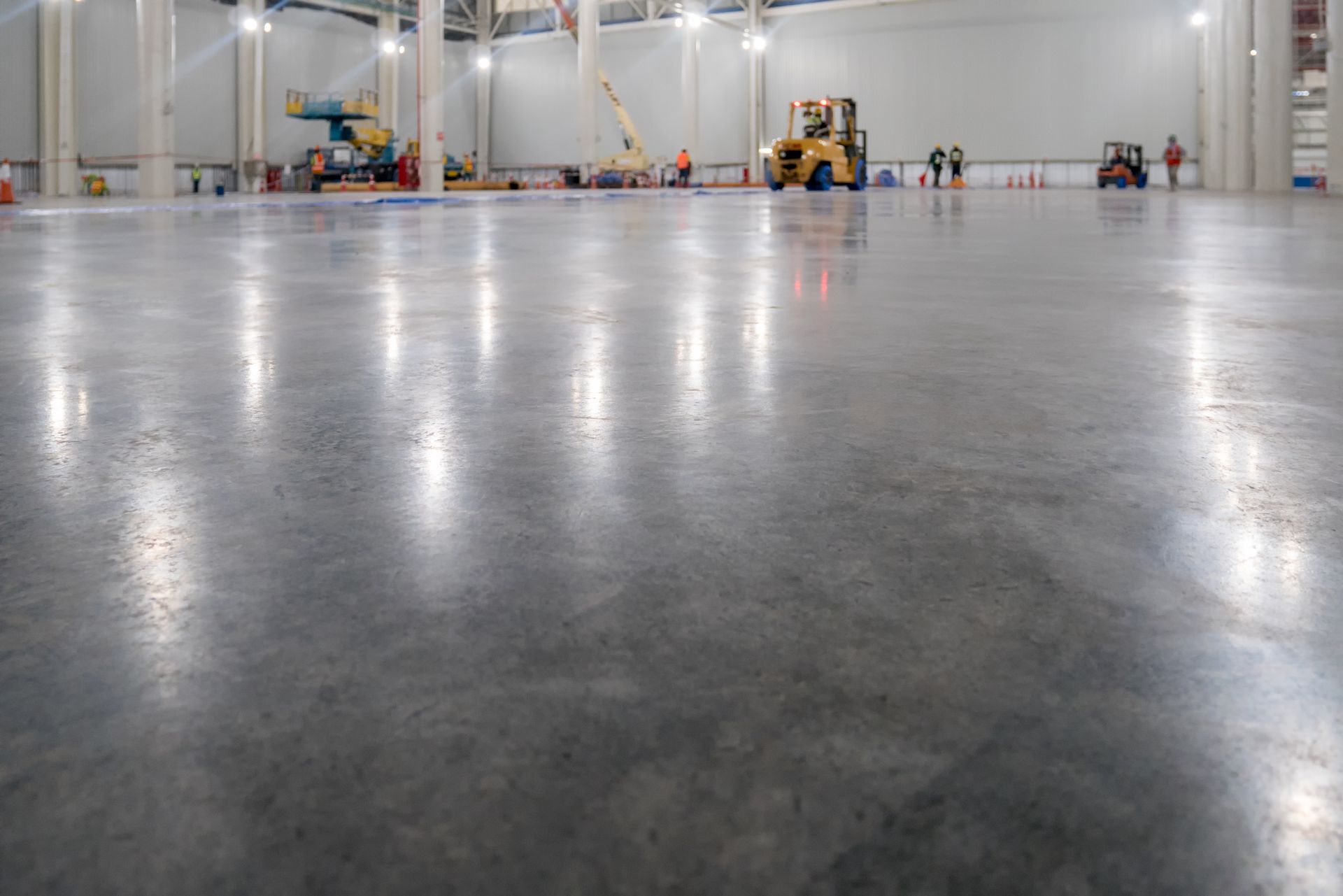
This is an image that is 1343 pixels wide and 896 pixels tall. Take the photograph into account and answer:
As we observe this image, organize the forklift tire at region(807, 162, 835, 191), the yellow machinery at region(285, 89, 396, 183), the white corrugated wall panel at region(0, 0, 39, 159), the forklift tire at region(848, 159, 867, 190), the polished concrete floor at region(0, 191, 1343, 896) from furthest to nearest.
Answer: the yellow machinery at region(285, 89, 396, 183) < the white corrugated wall panel at region(0, 0, 39, 159) < the forklift tire at region(848, 159, 867, 190) < the forklift tire at region(807, 162, 835, 191) < the polished concrete floor at region(0, 191, 1343, 896)

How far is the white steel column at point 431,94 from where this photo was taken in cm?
2773

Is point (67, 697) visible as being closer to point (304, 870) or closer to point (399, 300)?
point (304, 870)

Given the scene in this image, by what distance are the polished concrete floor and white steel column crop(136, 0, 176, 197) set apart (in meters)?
22.8

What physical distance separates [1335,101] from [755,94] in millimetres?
24128

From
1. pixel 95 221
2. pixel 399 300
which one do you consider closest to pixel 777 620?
pixel 399 300

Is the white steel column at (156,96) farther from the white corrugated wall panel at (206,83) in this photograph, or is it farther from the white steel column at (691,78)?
the white steel column at (691,78)

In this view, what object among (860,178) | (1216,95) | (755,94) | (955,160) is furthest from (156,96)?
(1216,95)

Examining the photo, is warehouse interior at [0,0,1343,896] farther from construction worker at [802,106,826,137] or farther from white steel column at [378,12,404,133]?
white steel column at [378,12,404,133]

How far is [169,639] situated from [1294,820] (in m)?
1.13

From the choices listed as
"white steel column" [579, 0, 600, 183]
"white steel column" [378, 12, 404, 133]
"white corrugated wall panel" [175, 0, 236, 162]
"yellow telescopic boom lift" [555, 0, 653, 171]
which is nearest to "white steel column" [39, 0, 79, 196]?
"white corrugated wall panel" [175, 0, 236, 162]

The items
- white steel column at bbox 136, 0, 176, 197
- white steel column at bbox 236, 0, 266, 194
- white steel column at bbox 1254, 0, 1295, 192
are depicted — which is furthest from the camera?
white steel column at bbox 236, 0, 266, 194

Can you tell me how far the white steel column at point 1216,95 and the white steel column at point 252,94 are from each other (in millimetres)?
26677

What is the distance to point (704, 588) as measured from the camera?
57.1 inches

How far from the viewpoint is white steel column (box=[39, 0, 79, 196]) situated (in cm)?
2862
